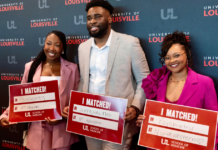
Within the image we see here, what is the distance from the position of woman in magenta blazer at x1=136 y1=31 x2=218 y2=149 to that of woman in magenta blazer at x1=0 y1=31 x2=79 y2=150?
0.75m

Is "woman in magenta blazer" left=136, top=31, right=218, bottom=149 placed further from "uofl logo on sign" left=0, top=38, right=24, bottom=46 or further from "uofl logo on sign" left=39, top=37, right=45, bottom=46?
"uofl logo on sign" left=0, top=38, right=24, bottom=46

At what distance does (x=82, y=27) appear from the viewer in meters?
2.08

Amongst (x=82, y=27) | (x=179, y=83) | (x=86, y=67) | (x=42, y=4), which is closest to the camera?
(x=179, y=83)

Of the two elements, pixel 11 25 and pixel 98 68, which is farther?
pixel 11 25

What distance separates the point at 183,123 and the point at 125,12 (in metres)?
1.22

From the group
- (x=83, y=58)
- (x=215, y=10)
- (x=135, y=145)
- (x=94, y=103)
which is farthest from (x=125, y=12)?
(x=135, y=145)

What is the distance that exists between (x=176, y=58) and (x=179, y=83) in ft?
0.68

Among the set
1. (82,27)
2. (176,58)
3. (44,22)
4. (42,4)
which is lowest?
(176,58)

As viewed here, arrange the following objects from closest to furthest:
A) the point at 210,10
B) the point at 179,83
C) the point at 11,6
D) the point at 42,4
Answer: the point at 179,83 → the point at 210,10 → the point at 42,4 → the point at 11,6

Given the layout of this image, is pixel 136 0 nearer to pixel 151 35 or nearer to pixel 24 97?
pixel 151 35

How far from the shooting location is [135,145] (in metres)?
1.80

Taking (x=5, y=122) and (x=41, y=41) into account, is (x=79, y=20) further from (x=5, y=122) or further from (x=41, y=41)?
(x=5, y=122)

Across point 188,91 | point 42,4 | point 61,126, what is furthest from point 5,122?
point 188,91

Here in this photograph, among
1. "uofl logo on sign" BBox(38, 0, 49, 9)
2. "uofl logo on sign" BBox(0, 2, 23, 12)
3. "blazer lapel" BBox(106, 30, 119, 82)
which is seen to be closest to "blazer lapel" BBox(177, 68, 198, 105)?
"blazer lapel" BBox(106, 30, 119, 82)
